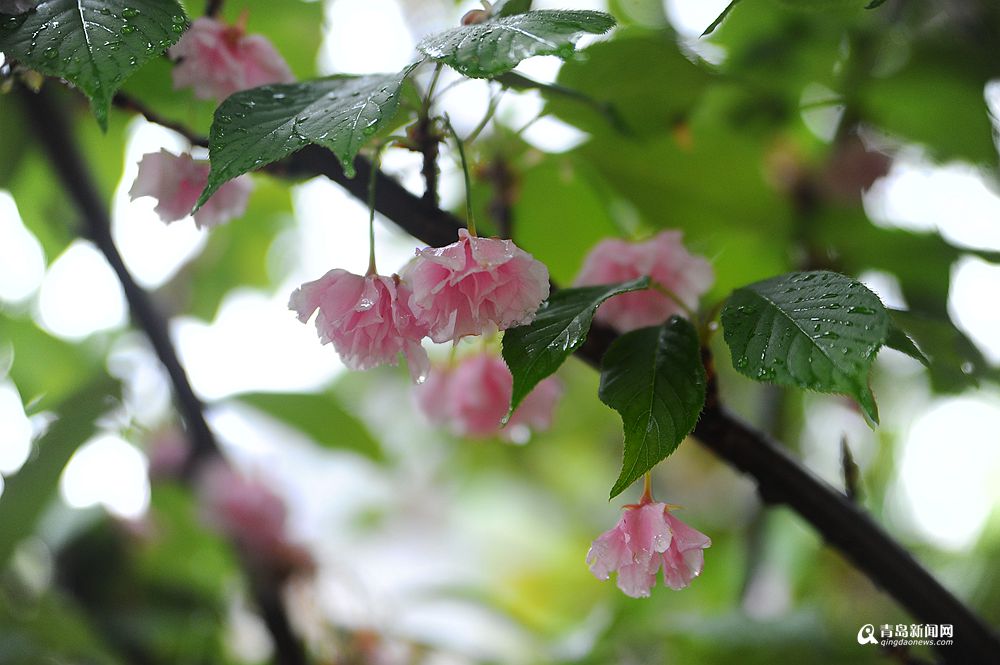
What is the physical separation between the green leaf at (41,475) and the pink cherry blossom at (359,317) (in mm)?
364

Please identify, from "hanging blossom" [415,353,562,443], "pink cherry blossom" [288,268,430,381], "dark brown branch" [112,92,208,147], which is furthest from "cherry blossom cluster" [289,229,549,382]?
"hanging blossom" [415,353,562,443]

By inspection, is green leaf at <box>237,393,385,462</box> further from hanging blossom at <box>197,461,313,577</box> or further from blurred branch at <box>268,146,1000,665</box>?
blurred branch at <box>268,146,1000,665</box>

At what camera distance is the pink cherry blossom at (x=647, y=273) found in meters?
0.46

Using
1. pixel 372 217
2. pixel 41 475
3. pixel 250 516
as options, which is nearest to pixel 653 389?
pixel 372 217

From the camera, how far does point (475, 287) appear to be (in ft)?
1.11

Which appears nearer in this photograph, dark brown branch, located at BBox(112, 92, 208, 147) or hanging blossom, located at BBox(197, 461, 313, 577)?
dark brown branch, located at BBox(112, 92, 208, 147)

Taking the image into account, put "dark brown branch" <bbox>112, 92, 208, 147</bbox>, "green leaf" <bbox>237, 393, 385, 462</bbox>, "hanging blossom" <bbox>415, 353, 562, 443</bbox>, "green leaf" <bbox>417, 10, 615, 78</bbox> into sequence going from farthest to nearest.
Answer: "green leaf" <bbox>237, 393, 385, 462</bbox> < "hanging blossom" <bbox>415, 353, 562, 443</bbox> < "dark brown branch" <bbox>112, 92, 208, 147</bbox> < "green leaf" <bbox>417, 10, 615, 78</bbox>

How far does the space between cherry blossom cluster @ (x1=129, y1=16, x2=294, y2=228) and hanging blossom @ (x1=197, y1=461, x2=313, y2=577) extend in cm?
44

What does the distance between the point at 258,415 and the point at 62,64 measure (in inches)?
22.2

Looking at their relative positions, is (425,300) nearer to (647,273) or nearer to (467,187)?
(467,187)

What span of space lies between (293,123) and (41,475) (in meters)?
0.45

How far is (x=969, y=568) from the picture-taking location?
97cm

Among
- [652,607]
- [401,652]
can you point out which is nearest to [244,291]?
[401,652]

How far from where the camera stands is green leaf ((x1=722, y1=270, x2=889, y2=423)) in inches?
11.6
